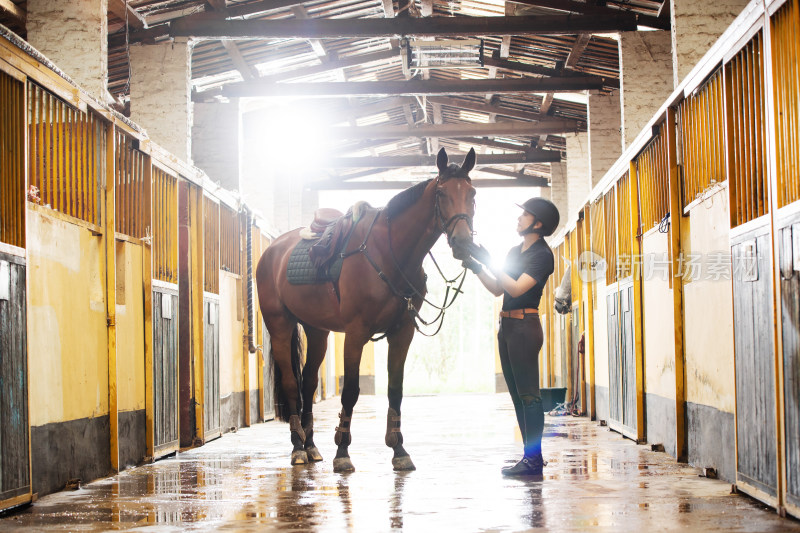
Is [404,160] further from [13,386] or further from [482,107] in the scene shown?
[13,386]

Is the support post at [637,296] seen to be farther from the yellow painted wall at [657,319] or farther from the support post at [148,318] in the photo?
the support post at [148,318]

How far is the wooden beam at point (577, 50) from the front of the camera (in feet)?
39.3

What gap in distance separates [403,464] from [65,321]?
2.16 metres

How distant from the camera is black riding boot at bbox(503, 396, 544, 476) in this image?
4.94m

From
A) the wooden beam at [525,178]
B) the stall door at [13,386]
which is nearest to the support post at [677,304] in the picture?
the stall door at [13,386]

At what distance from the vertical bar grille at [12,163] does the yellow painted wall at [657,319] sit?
4.08 metres

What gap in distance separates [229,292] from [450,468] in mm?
4499

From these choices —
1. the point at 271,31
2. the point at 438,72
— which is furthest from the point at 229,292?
the point at 438,72

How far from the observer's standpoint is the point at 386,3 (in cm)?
1216

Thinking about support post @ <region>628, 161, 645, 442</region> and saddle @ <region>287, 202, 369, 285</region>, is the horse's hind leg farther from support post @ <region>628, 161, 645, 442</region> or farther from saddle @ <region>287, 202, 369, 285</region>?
support post @ <region>628, 161, 645, 442</region>

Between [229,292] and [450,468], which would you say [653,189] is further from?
[229,292]

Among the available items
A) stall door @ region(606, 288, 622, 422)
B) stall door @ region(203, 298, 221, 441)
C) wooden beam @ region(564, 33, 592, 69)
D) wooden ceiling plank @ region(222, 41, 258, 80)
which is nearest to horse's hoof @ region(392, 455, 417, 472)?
stall door @ region(203, 298, 221, 441)

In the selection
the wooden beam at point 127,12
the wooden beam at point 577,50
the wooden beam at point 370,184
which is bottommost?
the wooden beam at point 370,184

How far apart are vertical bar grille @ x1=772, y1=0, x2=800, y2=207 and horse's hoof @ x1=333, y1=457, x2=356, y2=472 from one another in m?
2.98
